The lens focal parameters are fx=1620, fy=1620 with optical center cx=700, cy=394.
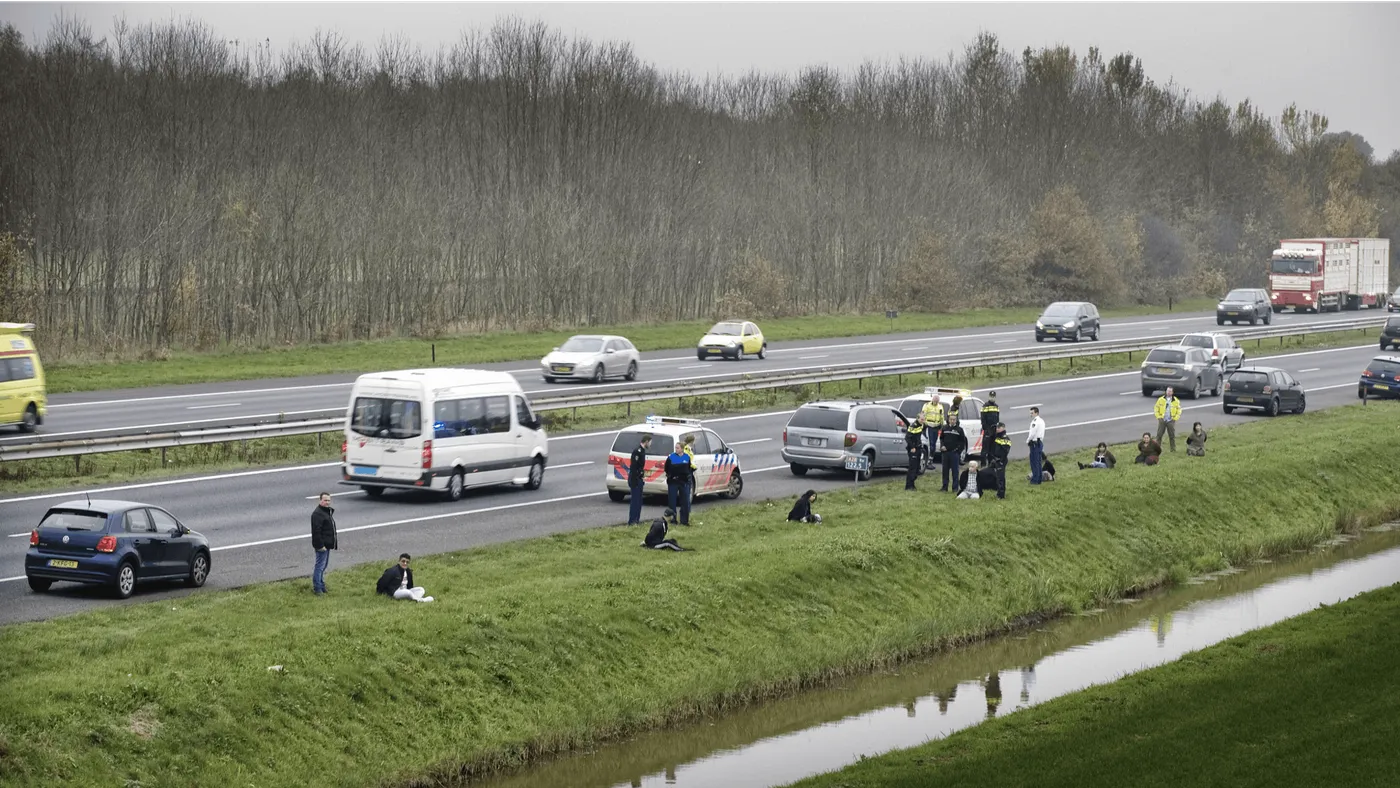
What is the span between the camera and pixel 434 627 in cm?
2108

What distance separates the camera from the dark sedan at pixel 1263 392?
50.6 m

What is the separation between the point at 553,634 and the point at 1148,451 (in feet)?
69.4

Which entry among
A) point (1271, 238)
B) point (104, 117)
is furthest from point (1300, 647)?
point (1271, 238)

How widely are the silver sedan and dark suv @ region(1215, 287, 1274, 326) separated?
45365 mm

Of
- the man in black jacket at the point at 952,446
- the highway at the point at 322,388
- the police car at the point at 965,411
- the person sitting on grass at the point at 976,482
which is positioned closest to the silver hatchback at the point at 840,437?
the man in black jacket at the point at 952,446

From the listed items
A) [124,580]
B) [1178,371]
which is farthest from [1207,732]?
[1178,371]

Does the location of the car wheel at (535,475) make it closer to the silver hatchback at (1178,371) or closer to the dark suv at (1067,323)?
the silver hatchback at (1178,371)

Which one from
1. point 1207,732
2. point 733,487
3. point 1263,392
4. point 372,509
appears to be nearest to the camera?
point 1207,732

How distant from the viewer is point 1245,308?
88750 mm

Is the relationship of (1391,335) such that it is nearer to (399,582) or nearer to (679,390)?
(679,390)

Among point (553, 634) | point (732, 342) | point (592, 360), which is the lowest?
point (553, 634)

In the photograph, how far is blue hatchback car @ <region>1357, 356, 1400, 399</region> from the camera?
54.8 metres

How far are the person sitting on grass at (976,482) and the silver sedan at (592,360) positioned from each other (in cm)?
2198

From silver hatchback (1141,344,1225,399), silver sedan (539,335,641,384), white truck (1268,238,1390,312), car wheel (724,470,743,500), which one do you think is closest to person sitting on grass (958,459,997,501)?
car wheel (724,470,743,500)
